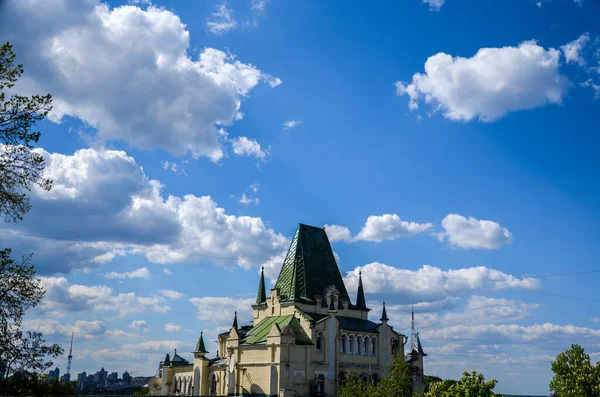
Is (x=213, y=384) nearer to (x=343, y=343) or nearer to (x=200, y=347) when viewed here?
(x=200, y=347)

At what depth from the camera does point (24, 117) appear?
19188mm

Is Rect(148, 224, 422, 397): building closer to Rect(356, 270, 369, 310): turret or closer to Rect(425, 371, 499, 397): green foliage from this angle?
Rect(356, 270, 369, 310): turret

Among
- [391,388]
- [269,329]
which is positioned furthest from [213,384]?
[391,388]

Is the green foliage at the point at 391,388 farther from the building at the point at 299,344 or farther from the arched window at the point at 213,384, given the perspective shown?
the arched window at the point at 213,384

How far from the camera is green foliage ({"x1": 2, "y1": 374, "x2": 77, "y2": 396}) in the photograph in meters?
18.2

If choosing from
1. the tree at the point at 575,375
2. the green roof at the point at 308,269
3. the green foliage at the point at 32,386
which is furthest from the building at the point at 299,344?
the green foliage at the point at 32,386

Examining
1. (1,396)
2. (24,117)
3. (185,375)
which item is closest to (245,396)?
(185,375)

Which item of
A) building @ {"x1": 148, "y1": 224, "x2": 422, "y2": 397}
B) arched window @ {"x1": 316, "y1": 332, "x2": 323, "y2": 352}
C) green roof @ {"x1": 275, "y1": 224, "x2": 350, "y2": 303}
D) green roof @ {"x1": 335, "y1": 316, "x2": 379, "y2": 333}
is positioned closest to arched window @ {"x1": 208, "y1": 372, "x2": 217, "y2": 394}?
building @ {"x1": 148, "y1": 224, "x2": 422, "y2": 397}

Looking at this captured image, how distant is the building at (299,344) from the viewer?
2410 inches

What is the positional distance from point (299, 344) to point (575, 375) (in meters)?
28.8

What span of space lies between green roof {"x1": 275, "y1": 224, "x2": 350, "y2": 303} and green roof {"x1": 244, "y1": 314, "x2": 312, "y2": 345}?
2741 millimetres

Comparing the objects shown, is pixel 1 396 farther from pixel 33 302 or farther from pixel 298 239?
pixel 298 239

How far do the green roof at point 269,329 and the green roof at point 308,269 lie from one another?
8.99ft

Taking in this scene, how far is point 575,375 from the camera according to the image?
40.8 metres
